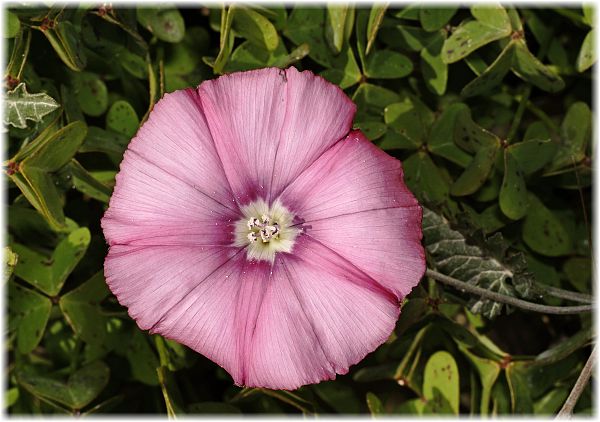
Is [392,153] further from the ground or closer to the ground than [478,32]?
closer to the ground

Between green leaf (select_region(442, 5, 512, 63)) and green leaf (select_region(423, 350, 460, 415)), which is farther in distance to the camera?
green leaf (select_region(423, 350, 460, 415))

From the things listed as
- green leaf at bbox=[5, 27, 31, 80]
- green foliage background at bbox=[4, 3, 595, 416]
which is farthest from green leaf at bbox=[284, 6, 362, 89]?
green leaf at bbox=[5, 27, 31, 80]

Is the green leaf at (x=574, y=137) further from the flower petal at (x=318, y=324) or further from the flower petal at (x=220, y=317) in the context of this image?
the flower petal at (x=220, y=317)

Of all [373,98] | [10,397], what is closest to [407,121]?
[373,98]

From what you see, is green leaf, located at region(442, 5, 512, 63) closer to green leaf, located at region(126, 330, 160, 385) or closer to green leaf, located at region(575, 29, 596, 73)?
green leaf, located at region(575, 29, 596, 73)

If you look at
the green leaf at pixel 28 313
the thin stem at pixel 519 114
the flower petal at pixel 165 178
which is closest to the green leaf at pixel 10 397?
the green leaf at pixel 28 313

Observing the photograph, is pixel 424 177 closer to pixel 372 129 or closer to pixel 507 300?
pixel 372 129
